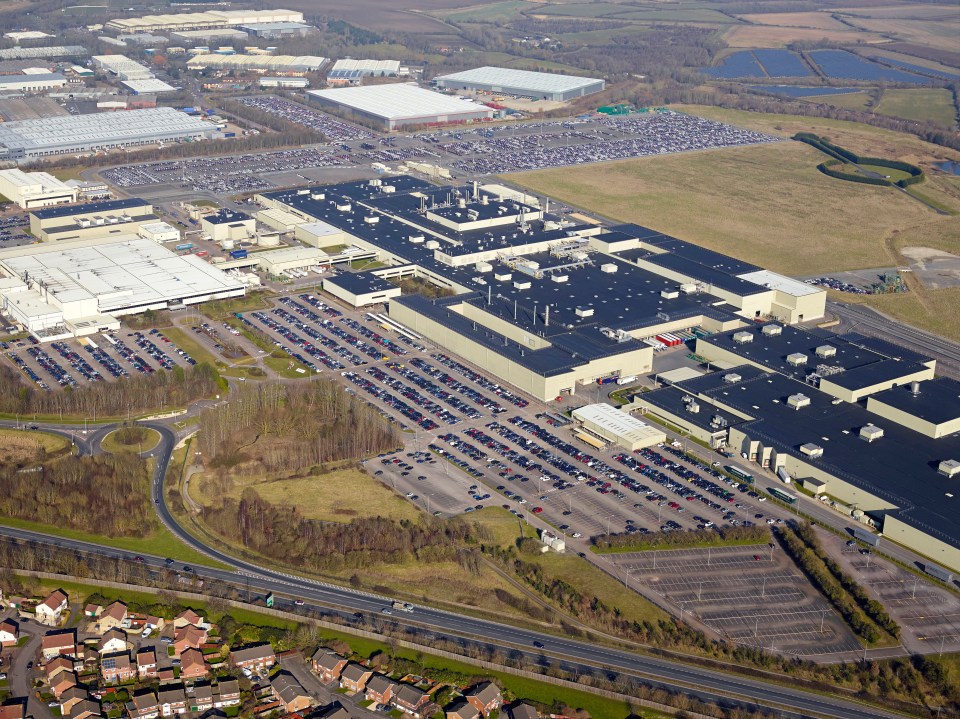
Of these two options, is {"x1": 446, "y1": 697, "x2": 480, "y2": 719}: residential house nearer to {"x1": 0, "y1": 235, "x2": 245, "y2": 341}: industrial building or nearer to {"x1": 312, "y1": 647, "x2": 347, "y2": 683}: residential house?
{"x1": 312, "y1": 647, "x2": 347, "y2": 683}: residential house

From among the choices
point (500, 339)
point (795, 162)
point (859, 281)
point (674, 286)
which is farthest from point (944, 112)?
point (500, 339)

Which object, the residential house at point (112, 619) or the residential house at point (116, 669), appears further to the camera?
the residential house at point (112, 619)

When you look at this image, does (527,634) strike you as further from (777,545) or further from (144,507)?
(144,507)

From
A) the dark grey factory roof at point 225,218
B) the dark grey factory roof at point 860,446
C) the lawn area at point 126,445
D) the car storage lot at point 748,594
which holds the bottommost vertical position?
the lawn area at point 126,445

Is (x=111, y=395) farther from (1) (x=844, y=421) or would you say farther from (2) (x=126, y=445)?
(1) (x=844, y=421)

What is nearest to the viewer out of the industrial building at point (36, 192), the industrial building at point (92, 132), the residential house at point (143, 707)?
the residential house at point (143, 707)

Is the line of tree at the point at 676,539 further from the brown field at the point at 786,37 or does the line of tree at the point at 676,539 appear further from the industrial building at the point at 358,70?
the brown field at the point at 786,37

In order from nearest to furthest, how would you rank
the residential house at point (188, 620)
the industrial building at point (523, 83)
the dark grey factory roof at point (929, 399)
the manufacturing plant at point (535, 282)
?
the residential house at point (188, 620) < the dark grey factory roof at point (929, 399) < the manufacturing plant at point (535, 282) < the industrial building at point (523, 83)

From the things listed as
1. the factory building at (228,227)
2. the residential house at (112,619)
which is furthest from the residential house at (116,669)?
the factory building at (228,227)

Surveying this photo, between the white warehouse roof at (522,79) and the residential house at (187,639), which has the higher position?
the residential house at (187,639)
